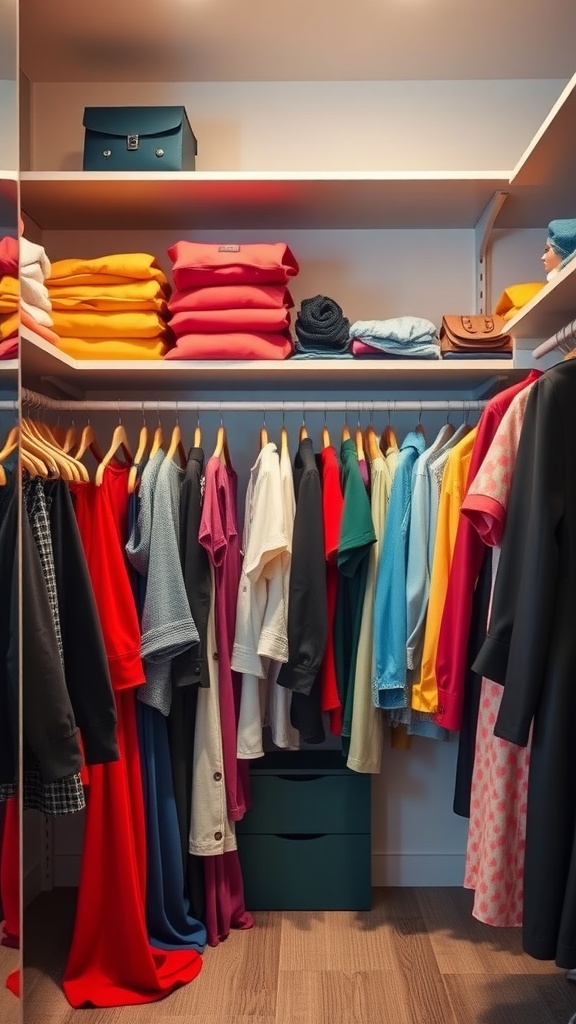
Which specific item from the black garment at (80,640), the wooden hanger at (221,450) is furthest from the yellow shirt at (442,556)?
the black garment at (80,640)

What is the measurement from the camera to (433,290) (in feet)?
9.48

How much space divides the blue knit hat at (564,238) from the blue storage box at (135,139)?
3.58ft

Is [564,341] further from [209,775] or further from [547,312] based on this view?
[209,775]

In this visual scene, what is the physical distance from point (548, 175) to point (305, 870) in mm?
2108

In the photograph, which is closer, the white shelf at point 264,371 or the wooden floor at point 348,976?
the wooden floor at point 348,976

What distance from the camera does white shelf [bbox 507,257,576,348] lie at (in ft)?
A: 6.09

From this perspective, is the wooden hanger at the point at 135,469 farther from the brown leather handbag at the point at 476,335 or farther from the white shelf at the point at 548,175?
the white shelf at the point at 548,175

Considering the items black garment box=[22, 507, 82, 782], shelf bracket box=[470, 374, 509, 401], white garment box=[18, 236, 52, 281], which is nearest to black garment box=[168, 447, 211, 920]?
black garment box=[22, 507, 82, 782]

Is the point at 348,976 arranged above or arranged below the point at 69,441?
below

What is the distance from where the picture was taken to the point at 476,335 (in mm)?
2484

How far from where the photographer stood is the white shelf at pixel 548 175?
2.01 meters

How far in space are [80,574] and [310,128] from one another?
171 cm

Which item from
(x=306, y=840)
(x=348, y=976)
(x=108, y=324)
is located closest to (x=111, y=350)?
(x=108, y=324)

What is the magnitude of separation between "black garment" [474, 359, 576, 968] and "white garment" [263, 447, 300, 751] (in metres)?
0.84
